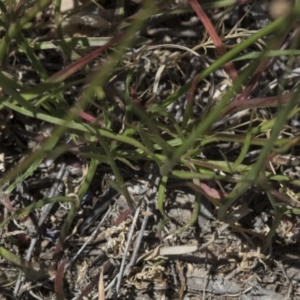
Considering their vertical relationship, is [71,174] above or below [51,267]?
above

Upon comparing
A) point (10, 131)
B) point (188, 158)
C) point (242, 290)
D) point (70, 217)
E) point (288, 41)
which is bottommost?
point (242, 290)

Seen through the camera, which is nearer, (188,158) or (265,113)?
(188,158)

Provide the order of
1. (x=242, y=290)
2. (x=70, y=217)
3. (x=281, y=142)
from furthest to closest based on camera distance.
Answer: (x=242, y=290)
(x=70, y=217)
(x=281, y=142)

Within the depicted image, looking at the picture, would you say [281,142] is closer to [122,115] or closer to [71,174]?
[122,115]

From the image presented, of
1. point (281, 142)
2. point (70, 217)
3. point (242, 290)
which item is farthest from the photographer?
point (242, 290)

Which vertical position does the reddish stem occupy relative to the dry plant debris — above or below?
above

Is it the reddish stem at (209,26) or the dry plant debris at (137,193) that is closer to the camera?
the reddish stem at (209,26)

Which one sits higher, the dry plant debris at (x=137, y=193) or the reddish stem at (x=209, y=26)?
the reddish stem at (x=209, y=26)

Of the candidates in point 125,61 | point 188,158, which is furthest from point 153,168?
point 125,61

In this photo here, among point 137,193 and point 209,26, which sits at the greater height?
point 209,26

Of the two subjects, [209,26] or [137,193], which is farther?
[137,193]

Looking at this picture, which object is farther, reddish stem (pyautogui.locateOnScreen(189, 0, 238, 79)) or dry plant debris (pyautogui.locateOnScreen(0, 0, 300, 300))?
dry plant debris (pyautogui.locateOnScreen(0, 0, 300, 300))
